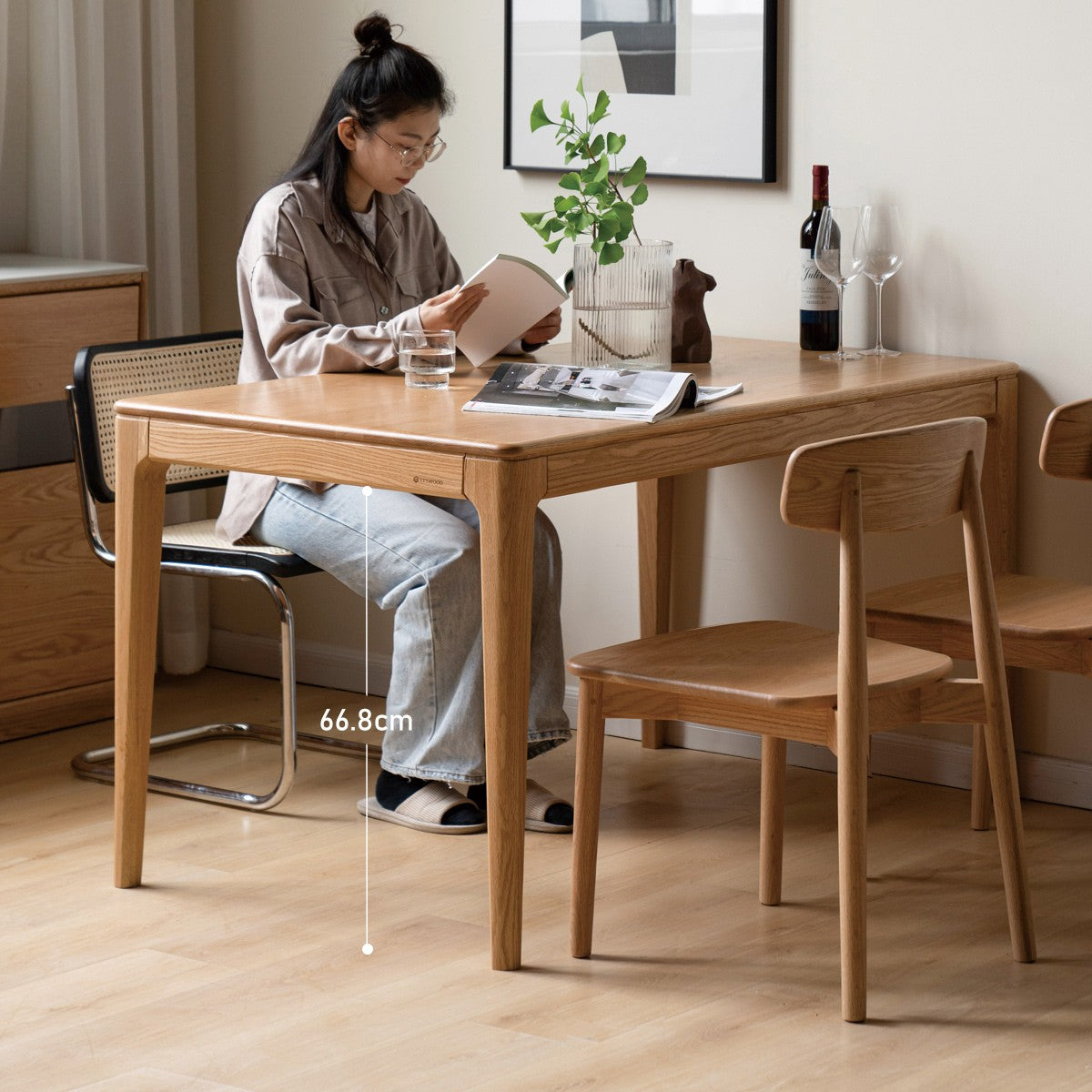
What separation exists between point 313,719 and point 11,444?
77cm

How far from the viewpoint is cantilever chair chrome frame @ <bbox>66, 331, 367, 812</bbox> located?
116 inches

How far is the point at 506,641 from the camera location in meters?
2.24

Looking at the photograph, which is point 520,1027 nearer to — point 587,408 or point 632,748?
point 587,408

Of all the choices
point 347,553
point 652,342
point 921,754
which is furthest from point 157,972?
point 921,754

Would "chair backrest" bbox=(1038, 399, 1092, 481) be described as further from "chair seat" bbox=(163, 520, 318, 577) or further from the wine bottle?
"chair seat" bbox=(163, 520, 318, 577)

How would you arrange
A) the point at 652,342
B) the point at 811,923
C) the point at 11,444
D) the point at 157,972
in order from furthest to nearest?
1. the point at 11,444
2. the point at 652,342
3. the point at 811,923
4. the point at 157,972

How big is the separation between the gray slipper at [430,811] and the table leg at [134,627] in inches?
17.3

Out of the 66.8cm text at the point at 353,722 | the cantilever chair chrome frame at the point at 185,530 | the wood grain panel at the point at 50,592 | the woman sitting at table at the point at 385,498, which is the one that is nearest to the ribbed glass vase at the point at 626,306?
the woman sitting at table at the point at 385,498

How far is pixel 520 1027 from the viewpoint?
2166 mm

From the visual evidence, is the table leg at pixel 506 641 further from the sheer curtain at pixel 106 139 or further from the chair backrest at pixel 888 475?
the sheer curtain at pixel 106 139

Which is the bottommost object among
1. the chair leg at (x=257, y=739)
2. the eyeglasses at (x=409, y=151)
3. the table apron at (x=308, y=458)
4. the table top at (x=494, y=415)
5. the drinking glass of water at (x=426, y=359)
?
the chair leg at (x=257, y=739)

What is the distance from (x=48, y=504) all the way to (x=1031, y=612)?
1.83m

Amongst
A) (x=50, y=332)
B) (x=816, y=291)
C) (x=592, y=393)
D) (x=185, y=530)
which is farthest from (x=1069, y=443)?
(x=50, y=332)

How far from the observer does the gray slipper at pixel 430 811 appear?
114 inches
